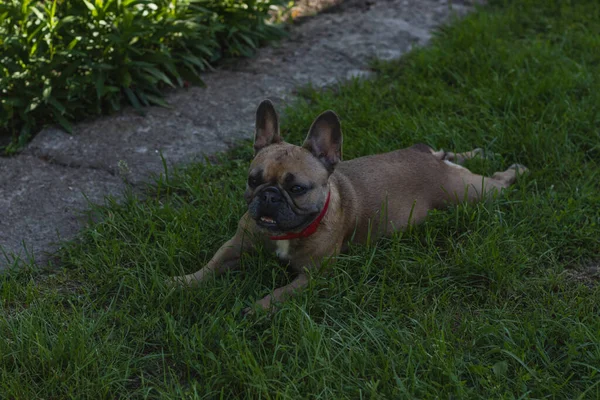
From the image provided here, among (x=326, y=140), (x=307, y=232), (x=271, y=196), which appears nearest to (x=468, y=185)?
(x=326, y=140)

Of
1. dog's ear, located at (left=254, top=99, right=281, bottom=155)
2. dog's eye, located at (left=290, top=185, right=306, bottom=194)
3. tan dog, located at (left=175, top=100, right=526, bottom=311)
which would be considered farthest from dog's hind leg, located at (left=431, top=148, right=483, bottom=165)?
dog's eye, located at (left=290, top=185, right=306, bottom=194)

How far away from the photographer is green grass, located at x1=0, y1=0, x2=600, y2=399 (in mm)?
3020

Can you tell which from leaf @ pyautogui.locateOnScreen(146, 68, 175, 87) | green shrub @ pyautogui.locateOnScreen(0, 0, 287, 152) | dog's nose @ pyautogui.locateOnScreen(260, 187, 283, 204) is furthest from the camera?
leaf @ pyautogui.locateOnScreen(146, 68, 175, 87)

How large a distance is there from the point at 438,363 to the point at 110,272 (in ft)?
5.64

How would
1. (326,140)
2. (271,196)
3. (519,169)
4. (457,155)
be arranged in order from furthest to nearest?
(457,155) < (519,169) < (326,140) < (271,196)

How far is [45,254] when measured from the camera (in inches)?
157

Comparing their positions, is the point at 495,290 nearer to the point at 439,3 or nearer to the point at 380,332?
the point at 380,332

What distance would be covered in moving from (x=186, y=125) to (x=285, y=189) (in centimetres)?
200

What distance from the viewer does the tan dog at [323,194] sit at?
350 cm

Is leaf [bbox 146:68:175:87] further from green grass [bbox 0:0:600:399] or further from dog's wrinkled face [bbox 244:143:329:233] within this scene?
dog's wrinkled face [bbox 244:143:329:233]

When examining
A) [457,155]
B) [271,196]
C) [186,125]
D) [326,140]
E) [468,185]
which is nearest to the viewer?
[271,196]

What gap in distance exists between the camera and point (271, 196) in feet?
11.2

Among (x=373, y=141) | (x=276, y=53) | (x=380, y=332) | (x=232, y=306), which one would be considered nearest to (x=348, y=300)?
(x=380, y=332)

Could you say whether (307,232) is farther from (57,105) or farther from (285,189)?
(57,105)
